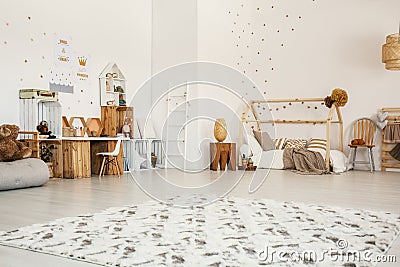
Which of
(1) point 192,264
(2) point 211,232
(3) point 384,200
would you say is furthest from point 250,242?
(3) point 384,200

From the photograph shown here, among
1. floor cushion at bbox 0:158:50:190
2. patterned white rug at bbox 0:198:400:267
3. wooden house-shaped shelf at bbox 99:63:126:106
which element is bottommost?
patterned white rug at bbox 0:198:400:267

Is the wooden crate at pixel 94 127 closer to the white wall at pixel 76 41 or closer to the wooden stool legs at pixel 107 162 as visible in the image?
the white wall at pixel 76 41

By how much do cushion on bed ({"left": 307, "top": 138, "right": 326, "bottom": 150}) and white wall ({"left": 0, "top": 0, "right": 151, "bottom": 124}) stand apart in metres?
2.90

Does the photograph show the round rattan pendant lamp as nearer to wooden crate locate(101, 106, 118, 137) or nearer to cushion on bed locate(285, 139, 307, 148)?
cushion on bed locate(285, 139, 307, 148)

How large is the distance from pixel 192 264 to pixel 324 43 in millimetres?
6419

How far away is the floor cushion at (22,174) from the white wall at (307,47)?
3362mm

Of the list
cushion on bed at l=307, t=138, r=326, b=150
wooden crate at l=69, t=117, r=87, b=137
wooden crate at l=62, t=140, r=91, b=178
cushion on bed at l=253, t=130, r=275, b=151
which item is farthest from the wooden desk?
cushion on bed at l=307, t=138, r=326, b=150

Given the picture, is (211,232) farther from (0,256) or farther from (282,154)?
(282,154)

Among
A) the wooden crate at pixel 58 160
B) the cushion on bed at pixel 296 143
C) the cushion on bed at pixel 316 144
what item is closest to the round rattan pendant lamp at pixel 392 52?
the cushion on bed at pixel 316 144

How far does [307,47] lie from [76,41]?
3.90 metres

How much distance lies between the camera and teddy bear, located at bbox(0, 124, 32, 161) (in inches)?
189

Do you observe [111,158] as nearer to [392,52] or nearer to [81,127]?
[81,127]

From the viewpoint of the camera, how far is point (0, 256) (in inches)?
83.2

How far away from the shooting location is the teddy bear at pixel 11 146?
15.7 feet
